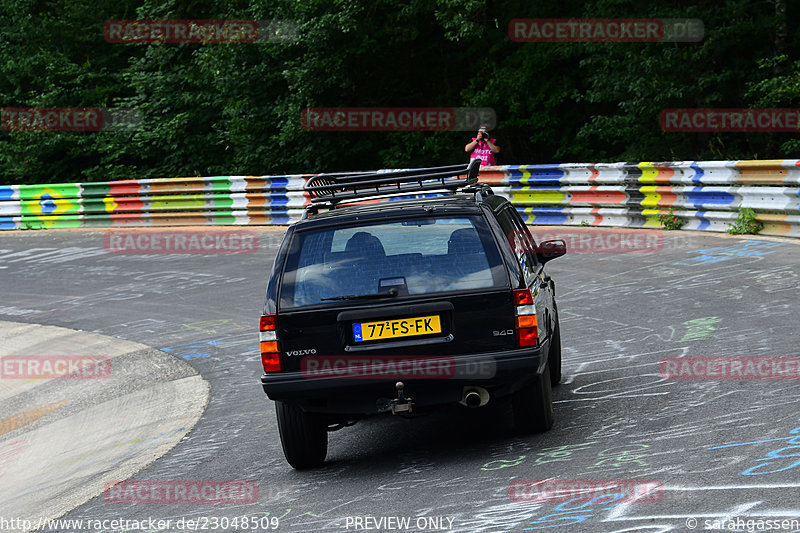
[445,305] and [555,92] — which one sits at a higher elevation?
[555,92]

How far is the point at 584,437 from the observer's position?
6859 millimetres

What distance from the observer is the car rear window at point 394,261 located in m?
6.63

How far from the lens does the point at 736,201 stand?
1614 centimetres

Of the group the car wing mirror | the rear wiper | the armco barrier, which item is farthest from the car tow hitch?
the armco barrier

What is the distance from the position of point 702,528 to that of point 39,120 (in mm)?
31648

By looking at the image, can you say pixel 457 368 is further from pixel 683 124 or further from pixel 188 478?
pixel 683 124

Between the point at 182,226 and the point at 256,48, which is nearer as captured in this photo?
the point at 182,226

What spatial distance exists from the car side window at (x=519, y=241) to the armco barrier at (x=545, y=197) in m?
7.89

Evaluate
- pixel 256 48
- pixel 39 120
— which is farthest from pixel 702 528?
pixel 39 120
